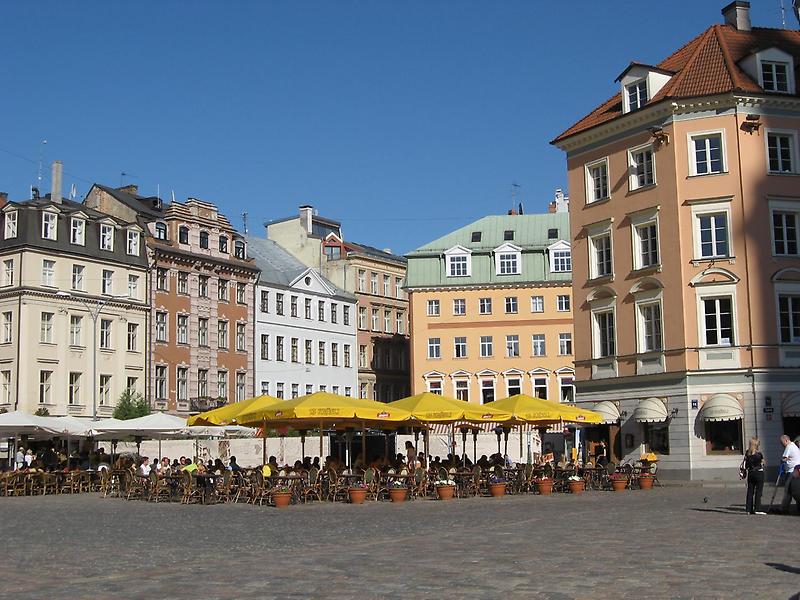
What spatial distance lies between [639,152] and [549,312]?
32.1m

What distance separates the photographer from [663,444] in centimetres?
4109

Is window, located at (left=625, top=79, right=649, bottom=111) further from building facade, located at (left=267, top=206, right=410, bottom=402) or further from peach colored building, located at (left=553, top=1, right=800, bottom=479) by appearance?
building facade, located at (left=267, top=206, right=410, bottom=402)

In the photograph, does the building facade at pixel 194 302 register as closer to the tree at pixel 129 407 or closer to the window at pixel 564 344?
the tree at pixel 129 407

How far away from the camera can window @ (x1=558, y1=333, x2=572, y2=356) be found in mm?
73812

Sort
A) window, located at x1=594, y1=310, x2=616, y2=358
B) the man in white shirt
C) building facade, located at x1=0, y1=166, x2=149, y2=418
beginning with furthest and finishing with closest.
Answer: building facade, located at x1=0, y1=166, x2=149, y2=418, window, located at x1=594, y1=310, x2=616, y2=358, the man in white shirt

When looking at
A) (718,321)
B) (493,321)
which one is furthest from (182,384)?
(718,321)

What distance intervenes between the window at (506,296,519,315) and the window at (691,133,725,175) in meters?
34.1

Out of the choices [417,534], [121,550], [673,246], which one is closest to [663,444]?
[673,246]

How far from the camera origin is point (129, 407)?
2418 inches

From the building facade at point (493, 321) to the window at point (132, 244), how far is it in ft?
62.6

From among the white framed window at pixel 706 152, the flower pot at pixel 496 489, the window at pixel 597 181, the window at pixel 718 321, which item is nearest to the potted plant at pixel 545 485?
the flower pot at pixel 496 489

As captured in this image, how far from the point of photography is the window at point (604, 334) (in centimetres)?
4372

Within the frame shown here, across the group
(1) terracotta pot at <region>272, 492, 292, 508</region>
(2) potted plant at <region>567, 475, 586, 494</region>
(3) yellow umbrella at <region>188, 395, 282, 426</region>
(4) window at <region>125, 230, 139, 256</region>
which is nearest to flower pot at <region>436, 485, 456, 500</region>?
(1) terracotta pot at <region>272, 492, 292, 508</region>

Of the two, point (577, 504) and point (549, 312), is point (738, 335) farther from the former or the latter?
point (549, 312)
